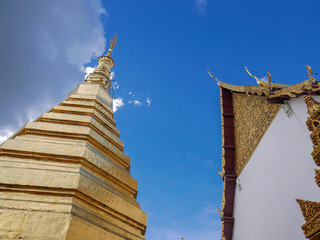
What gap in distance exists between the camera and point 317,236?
2.54m

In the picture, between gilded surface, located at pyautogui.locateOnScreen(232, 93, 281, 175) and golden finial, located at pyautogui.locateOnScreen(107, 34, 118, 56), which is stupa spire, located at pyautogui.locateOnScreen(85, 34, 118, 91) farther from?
gilded surface, located at pyautogui.locateOnScreen(232, 93, 281, 175)

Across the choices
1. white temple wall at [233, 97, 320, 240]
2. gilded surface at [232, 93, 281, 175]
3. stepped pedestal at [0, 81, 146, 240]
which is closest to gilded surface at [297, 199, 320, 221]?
white temple wall at [233, 97, 320, 240]

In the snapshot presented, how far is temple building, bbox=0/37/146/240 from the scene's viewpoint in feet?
5.63

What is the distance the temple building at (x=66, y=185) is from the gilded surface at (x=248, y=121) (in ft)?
12.9

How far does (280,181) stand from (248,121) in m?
2.27

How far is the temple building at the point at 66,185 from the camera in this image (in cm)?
172

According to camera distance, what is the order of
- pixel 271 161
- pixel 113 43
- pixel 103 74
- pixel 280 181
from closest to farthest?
pixel 280 181
pixel 271 161
pixel 103 74
pixel 113 43

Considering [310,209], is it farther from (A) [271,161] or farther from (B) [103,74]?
(B) [103,74]

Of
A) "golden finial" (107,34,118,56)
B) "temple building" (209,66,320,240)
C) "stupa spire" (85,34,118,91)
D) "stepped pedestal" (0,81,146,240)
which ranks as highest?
"golden finial" (107,34,118,56)

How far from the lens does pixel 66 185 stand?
206 cm

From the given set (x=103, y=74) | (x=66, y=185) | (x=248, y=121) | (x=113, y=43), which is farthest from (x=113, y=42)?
(x=66, y=185)

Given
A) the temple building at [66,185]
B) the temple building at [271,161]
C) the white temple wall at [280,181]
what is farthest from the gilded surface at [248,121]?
the temple building at [66,185]

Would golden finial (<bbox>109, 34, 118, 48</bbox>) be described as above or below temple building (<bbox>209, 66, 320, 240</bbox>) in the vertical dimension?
above

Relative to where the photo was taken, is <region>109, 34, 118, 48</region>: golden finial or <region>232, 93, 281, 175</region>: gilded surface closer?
<region>232, 93, 281, 175</region>: gilded surface
